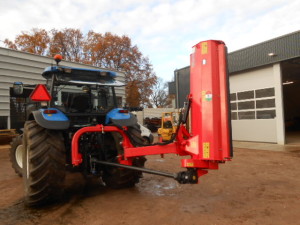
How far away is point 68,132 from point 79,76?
1.07 metres

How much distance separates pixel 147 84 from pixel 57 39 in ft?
38.9

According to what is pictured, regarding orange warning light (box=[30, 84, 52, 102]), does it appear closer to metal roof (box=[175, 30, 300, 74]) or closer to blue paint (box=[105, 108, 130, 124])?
blue paint (box=[105, 108, 130, 124])

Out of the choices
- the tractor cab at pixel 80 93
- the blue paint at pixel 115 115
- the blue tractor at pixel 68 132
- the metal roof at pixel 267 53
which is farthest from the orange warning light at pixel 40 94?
the metal roof at pixel 267 53

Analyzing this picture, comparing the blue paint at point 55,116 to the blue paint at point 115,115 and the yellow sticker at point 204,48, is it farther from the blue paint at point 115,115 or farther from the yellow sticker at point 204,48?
the yellow sticker at point 204,48

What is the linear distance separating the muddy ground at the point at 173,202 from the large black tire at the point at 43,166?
0.80ft

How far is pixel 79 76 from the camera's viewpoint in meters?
4.96

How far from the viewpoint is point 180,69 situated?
18.5 m

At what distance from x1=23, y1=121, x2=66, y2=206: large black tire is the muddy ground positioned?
0.24 metres

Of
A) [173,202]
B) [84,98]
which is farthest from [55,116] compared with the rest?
[173,202]

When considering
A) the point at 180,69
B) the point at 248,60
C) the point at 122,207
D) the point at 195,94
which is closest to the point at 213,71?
the point at 195,94

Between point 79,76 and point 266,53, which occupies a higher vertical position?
point 266,53

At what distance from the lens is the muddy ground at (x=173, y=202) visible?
363 centimetres

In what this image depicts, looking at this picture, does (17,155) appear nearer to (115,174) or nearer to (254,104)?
(115,174)

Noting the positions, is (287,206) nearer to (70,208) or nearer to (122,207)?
(122,207)
